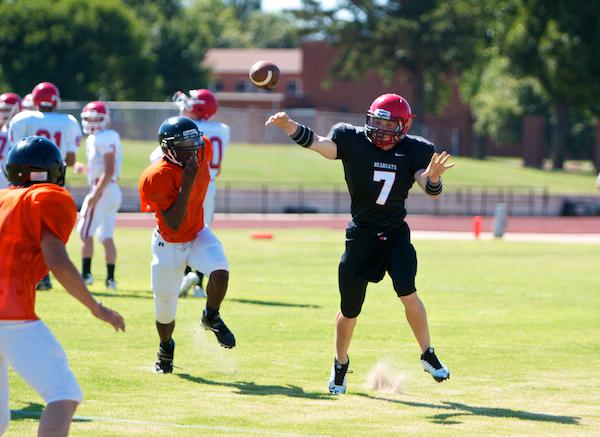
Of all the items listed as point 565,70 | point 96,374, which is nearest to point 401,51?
point 565,70

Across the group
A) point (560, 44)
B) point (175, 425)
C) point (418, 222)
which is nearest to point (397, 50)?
point (560, 44)

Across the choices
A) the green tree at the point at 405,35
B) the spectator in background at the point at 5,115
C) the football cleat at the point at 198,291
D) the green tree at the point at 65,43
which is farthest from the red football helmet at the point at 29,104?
the green tree at the point at 405,35

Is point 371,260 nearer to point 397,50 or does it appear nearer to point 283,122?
point 283,122

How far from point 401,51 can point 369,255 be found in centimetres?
6364

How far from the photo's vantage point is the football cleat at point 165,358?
30.2 feet

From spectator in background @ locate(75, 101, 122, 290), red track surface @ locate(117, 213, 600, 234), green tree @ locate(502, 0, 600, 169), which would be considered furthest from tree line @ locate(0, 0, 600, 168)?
spectator in background @ locate(75, 101, 122, 290)

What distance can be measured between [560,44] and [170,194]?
172 ft

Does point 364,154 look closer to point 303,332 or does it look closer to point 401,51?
point 303,332

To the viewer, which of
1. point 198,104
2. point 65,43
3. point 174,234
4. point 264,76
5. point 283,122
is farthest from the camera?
point 65,43

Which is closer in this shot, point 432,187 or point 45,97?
point 432,187

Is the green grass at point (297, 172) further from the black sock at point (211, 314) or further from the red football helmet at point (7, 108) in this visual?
the black sock at point (211, 314)

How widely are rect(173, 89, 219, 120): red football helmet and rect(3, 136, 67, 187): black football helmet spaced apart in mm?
7301

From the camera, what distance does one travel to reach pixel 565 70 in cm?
5894

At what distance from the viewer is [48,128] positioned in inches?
548
